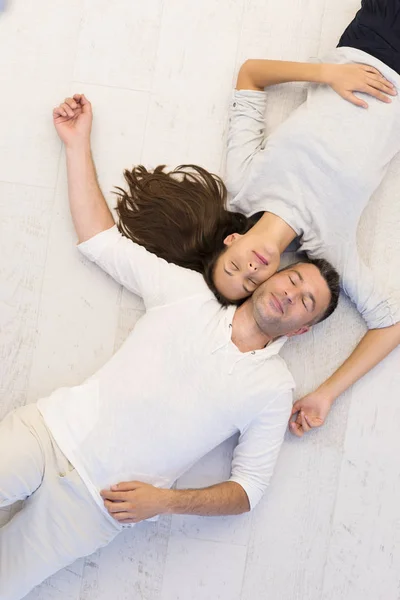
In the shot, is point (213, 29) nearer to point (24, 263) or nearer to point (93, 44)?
point (93, 44)

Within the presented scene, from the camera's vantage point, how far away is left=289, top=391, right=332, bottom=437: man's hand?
1.82 m

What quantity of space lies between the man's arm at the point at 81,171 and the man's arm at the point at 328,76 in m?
0.44

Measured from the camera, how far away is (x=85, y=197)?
177 centimetres

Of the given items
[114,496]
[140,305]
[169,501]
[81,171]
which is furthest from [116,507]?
[81,171]

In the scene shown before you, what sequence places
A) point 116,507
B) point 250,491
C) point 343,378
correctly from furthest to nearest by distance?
point 343,378 → point 250,491 → point 116,507

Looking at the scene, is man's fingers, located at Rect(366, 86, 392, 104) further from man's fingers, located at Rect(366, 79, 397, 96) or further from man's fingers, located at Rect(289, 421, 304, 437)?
man's fingers, located at Rect(289, 421, 304, 437)

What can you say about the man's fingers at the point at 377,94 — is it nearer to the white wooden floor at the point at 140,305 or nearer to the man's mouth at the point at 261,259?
the white wooden floor at the point at 140,305

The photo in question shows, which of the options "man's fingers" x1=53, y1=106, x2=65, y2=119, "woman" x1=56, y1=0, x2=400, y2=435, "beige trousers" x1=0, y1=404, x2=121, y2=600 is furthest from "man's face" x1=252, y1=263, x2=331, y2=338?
"man's fingers" x1=53, y1=106, x2=65, y2=119

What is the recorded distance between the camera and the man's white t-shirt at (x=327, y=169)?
1772 mm

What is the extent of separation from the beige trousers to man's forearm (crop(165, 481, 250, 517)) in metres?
0.17

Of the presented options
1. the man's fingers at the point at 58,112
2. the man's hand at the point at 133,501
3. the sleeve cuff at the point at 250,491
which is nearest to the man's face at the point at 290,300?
the sleeve cuff at the point at 250,491

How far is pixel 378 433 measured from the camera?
1.87 metres

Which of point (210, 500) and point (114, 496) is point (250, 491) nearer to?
point (210, 500)

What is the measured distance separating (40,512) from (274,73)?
4.14 feet
